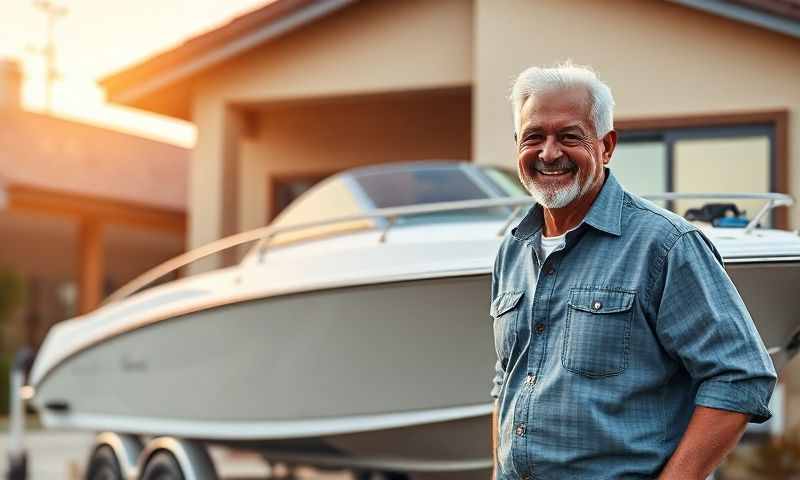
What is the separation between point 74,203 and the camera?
53.5 ft

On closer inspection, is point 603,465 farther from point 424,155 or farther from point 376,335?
point 424,155

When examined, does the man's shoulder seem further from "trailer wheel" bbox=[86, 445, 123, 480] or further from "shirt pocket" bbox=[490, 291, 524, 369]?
"trailer wheel" bbox=[86, 445, 123, 480]

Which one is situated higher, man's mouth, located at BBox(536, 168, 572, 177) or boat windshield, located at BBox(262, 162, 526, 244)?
boat windshield, located at BBox(262, 162, 526, 244)

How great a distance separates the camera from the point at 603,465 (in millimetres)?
2281

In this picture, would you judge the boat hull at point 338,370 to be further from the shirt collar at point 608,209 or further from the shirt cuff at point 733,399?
the shirt cuff at point 733,399

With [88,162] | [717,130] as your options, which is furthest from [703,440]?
[88,162]

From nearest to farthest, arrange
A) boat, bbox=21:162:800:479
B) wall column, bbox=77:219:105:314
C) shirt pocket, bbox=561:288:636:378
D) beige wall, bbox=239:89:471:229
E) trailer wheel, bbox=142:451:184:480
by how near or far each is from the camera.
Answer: shirt pocket, bbox=561:288:636:378, boat, bbox=21:162:800:479, trailer wheel, bbox=142:451:184:480, beige wall, bbox=239:89:471:229, wall column, bbox=77:219:105:314

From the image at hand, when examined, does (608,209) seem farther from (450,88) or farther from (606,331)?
(450,88)

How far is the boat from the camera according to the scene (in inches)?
181

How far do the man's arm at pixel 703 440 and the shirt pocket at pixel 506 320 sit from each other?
0.47 meters

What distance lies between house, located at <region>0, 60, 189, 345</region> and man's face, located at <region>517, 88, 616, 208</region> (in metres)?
13.4

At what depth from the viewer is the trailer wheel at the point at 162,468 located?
5.82 metres

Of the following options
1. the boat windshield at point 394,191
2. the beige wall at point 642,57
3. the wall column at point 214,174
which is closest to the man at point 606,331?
the boat windshield at point 394,191

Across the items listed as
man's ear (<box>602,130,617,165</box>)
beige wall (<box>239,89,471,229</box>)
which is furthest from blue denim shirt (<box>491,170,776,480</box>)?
beige wall (<box>239,89,471,229</box>)
